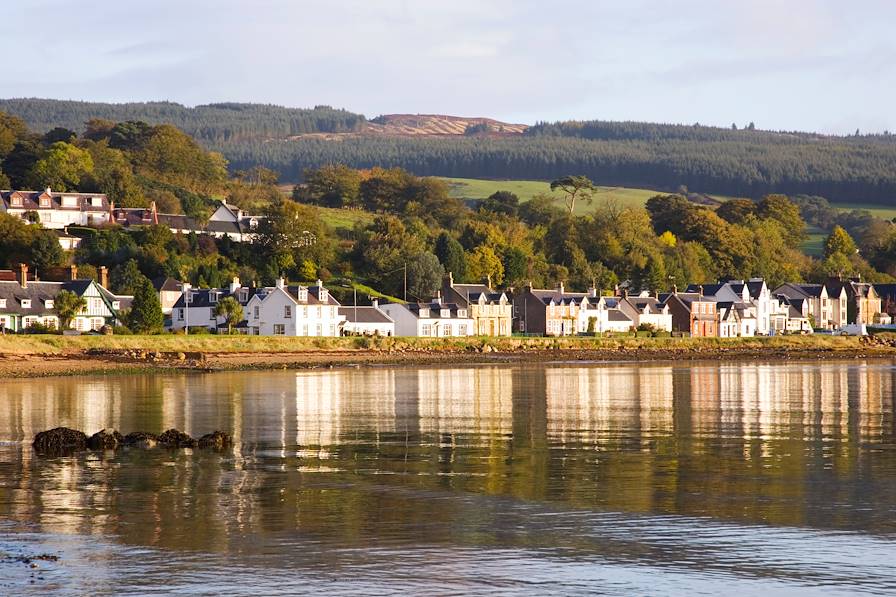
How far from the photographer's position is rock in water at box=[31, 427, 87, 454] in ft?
84.8

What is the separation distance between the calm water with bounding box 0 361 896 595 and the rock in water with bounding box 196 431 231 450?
0.38 metres

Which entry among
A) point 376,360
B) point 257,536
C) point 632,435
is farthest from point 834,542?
point 376,360

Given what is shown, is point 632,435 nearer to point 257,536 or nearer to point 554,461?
point 554,461

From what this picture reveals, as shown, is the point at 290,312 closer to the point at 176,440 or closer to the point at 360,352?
the point at 360,352

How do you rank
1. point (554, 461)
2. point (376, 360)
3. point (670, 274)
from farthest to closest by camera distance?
point (670, 274) → point (376, 360) → point (554, 461)

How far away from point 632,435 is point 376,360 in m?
45.2

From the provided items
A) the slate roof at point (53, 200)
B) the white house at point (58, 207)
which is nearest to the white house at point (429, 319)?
the white house at point (58, 207)

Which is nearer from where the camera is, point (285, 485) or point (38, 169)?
point (285, 485)

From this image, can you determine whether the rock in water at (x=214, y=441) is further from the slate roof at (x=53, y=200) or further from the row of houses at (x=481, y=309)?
the slate roof at (x=53, y=200)

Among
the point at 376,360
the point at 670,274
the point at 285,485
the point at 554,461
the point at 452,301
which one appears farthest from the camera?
the point at 670,274

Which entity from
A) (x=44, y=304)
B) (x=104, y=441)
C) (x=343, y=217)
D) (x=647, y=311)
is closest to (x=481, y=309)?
(x=647, y=311)

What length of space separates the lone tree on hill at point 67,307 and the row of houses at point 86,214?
91.8ft

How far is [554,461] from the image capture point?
2425 cm

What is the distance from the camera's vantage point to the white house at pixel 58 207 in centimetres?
10631
